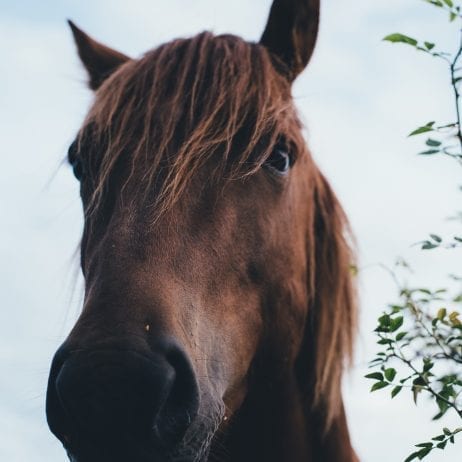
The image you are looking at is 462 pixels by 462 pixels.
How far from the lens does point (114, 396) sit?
239 centimetres

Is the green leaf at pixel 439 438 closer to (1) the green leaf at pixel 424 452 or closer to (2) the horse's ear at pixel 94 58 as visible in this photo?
(1) the green leaf at pixel 424 452

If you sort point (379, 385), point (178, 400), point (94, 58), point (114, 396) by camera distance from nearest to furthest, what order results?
1. point (114, 396)
2. point (178, 400)
3. point (379, 385)
4. point (94, 58)

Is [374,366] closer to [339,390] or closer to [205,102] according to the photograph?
[339,390]

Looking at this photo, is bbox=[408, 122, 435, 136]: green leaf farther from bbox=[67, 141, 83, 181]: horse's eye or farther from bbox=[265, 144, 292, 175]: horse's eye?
bbox=[67, 141, 83, 181]: horse's eye

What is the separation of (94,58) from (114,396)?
268cm

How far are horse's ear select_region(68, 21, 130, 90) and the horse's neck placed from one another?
2.05m

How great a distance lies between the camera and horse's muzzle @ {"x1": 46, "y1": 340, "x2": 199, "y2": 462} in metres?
2.39

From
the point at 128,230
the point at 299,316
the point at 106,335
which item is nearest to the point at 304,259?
the point at 299,316

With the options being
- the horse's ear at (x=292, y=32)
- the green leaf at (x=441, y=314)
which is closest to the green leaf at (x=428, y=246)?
the green leaf at (x=441, y=314)

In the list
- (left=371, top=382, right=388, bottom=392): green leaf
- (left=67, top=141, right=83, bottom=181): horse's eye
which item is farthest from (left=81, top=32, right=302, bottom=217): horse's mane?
(left=371, top=382, right=388, bottom=392): green leaf

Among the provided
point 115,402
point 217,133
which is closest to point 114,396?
point 115,402

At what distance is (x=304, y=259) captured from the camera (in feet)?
12.8

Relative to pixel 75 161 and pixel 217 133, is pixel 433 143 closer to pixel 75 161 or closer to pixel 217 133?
pixel 217 133

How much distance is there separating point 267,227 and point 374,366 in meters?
0.89
